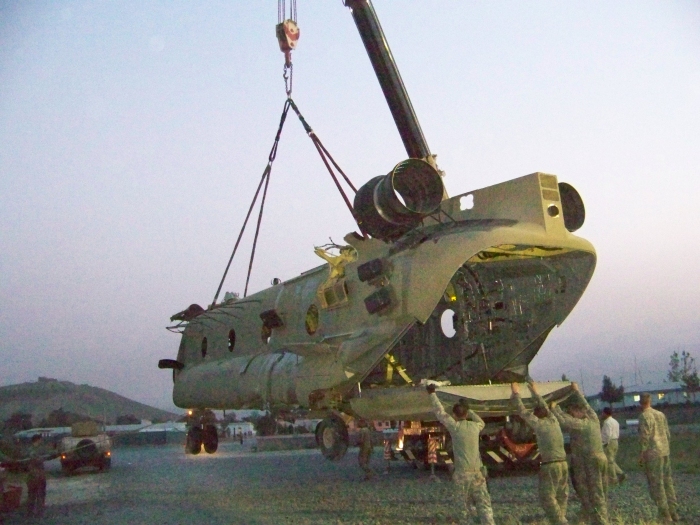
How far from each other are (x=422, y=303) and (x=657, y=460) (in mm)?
3512

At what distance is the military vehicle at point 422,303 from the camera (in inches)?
393

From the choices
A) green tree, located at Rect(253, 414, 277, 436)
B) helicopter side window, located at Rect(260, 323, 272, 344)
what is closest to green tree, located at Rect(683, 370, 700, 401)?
green tree, located at Rect(253, 414, 277, 436)

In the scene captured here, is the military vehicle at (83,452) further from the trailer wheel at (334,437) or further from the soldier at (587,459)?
the soldier at (587,459)

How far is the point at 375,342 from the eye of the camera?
398 inches

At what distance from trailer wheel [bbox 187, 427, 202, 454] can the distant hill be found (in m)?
11.9

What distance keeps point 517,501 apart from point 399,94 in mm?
8791

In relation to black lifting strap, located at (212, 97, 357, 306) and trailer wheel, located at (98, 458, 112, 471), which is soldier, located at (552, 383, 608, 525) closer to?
black lifting strap, located at (212, 97, 357, 306)

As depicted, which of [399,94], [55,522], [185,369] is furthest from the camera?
[185,369]

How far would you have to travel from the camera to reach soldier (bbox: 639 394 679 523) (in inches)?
326

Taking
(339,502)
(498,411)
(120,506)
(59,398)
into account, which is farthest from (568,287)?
(59,398)

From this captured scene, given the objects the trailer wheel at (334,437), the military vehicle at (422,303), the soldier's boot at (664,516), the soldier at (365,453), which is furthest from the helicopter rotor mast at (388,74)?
the soldier's boot at (664,516)

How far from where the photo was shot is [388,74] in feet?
49.6

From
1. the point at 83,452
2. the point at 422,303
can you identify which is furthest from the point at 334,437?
the point at 83,452

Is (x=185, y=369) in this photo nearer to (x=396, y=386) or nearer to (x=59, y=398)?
(x=396, y=386)
